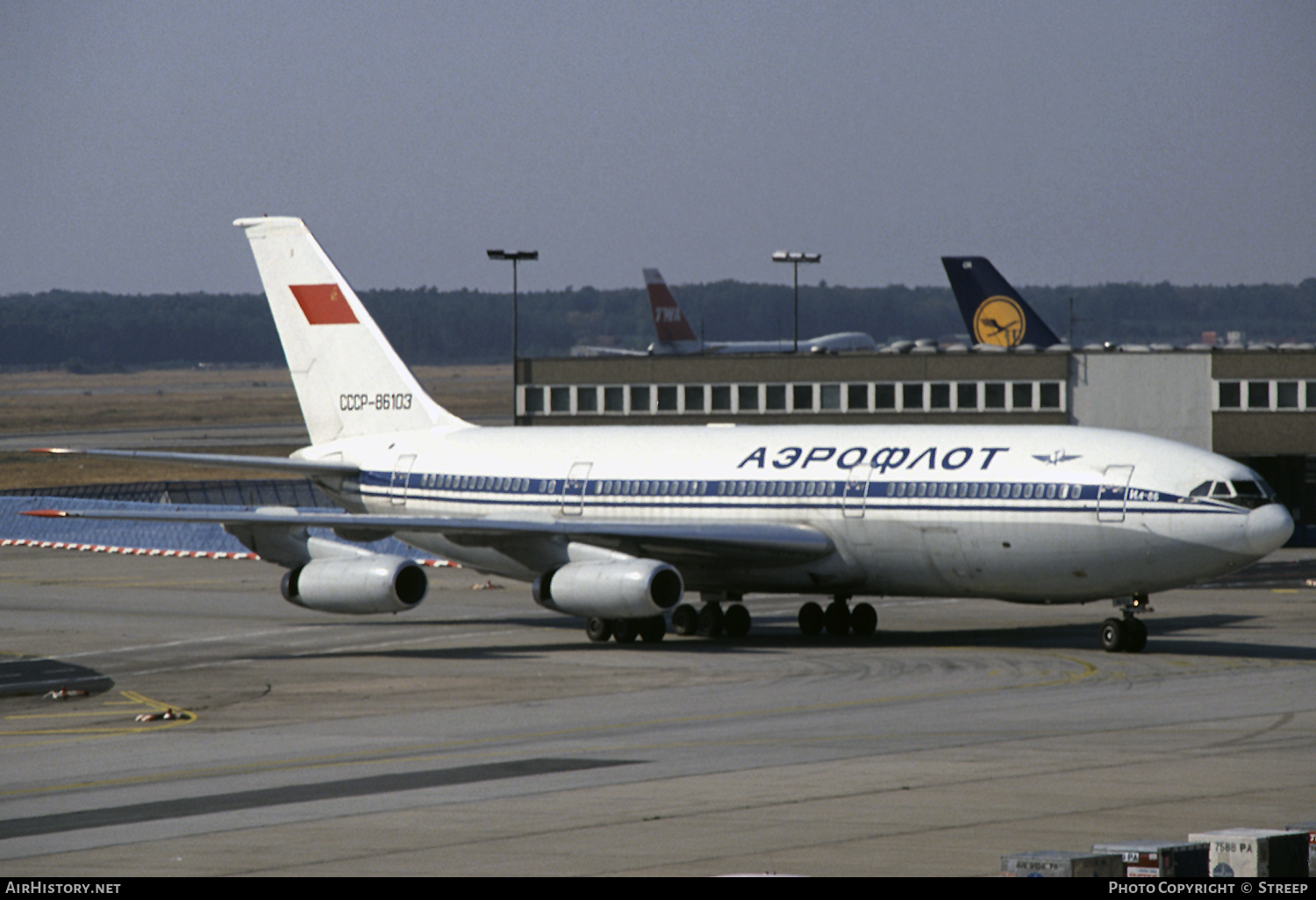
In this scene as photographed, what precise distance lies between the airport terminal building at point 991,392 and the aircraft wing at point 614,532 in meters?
31.7

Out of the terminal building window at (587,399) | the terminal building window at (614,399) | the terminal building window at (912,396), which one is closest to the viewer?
the terminal building window at (912,396)

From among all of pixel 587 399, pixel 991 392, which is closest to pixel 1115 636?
pixel 991 392

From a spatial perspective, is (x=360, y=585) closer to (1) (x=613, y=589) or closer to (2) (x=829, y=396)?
(1) (x=613, y=589)

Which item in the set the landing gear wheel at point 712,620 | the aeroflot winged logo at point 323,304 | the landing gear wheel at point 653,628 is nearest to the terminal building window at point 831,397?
the aeroflot winged logo at point 323,304


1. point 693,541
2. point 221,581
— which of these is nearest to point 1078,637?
point 693,541

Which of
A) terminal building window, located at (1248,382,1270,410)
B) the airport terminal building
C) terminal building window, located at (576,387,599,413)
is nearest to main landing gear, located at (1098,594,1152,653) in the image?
the airport terminal building

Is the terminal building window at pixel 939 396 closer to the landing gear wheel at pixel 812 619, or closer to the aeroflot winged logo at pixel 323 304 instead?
the aeroflot winged logo at pixel 323 304

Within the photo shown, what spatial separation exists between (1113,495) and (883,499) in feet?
17.2

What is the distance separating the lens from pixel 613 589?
4003 cm

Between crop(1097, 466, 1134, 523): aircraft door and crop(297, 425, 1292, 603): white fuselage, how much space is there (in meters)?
0.04

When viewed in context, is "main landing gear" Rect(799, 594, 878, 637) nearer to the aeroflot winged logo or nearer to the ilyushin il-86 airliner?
A: the ilyushin il-86 airliner

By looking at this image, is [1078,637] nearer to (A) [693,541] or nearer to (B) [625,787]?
(A) [693,541]

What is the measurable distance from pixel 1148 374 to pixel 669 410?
19905 mm

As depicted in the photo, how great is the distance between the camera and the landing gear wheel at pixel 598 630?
42.5 metres
